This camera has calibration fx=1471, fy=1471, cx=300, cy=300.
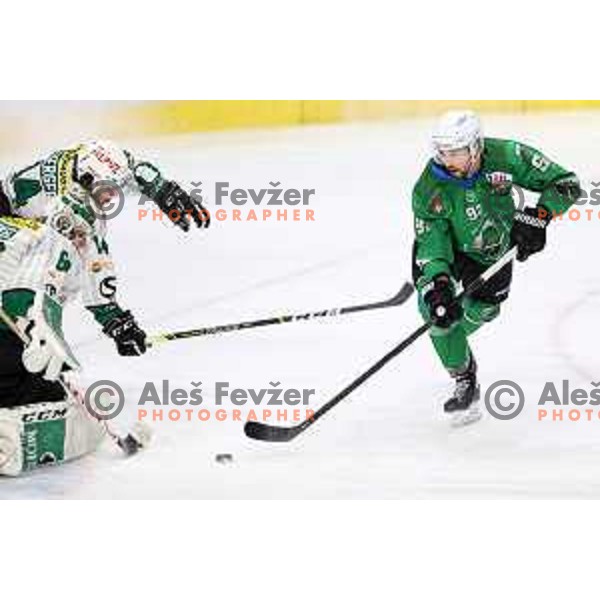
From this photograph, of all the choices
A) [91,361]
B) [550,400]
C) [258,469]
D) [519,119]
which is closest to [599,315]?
[550,400]

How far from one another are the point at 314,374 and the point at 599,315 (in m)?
0.68

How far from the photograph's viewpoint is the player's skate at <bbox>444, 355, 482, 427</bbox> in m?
3.39

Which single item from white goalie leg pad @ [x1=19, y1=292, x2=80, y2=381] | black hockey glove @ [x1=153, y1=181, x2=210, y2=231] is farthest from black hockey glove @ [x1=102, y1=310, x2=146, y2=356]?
black hockey glove @ [x1=153, y1=181, x2=210, y2=231]

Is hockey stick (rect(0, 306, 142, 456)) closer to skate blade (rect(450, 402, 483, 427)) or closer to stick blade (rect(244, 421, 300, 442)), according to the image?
stick blade (rect(244, 421, 300, 442))

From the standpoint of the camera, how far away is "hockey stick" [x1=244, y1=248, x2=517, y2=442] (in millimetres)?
3402

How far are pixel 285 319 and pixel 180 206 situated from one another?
1.18ft

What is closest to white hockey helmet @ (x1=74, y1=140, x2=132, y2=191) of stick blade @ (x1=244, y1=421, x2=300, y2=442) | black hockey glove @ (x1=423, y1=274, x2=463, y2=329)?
stick blade @ (x1=244, y1=421, x2=300, y2=442)

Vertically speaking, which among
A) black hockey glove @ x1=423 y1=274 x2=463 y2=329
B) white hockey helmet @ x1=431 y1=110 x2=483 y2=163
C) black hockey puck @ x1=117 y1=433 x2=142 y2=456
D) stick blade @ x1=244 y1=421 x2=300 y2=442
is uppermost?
white hockey helmet @ x1=431 y1=110 x2=483 y2=163

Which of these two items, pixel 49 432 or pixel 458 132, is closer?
pixel 458 132

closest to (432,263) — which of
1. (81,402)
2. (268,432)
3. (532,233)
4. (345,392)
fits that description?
(532,233)

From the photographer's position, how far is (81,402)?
348 centimetres

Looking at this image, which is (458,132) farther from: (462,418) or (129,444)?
(129,444)

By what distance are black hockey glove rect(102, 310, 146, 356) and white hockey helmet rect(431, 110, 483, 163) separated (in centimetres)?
81

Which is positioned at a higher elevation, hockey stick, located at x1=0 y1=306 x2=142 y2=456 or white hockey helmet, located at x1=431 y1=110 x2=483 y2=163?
white hockey helmet, located at x1=431 y1=110 x2=483 y2=163
